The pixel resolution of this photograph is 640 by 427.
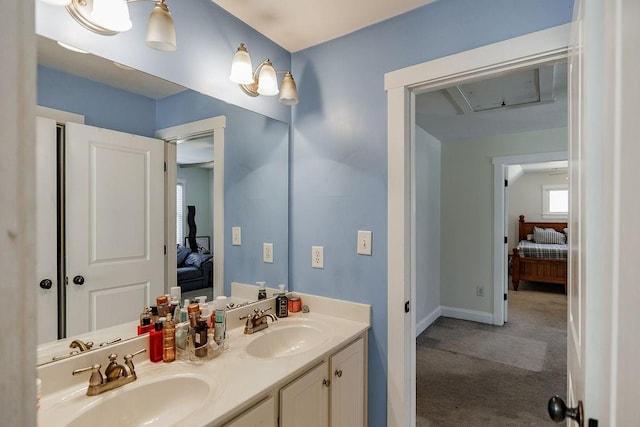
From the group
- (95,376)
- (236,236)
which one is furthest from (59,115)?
(236,236)

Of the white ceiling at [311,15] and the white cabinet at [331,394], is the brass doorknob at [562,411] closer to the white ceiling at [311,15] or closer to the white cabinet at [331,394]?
the white cabinet at [331,394]

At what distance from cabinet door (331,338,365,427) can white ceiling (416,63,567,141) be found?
190cm

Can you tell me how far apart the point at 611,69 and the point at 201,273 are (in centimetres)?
160

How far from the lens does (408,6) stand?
161cm

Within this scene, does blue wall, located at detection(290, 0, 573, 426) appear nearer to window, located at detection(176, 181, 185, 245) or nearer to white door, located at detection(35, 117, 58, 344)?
window, located at detection(176, 181, 185, 245)

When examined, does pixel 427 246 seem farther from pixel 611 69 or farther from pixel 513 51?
pixel 611 69

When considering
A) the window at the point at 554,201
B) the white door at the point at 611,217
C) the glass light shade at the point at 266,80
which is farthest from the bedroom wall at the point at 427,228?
the window at the point at 554,201

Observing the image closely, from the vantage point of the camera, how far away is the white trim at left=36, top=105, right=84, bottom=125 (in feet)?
3.42

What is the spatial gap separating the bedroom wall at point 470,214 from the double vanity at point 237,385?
10.1 feet

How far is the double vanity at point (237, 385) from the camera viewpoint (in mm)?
985

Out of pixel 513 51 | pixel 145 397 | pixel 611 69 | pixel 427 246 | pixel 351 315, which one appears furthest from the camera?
pixel 427 246

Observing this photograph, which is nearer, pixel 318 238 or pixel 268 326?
pixel 268 326

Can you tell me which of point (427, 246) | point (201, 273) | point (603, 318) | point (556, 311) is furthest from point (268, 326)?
point (556, 311)

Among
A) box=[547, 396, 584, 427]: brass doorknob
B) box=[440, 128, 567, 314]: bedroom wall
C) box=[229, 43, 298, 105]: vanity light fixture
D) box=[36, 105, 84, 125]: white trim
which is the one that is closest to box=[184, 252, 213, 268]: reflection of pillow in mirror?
box=[36, 105, 84, 125]: white trim
